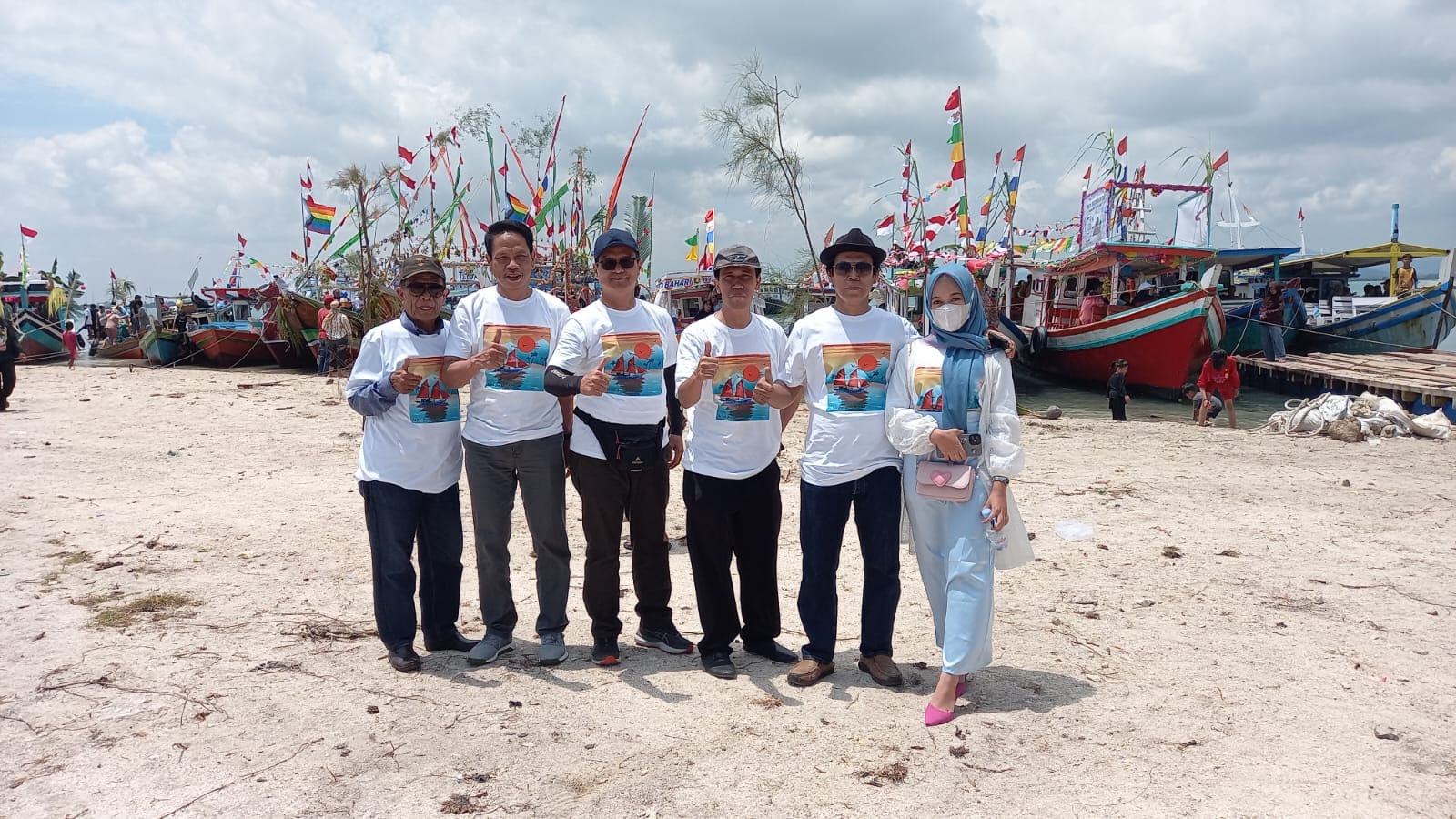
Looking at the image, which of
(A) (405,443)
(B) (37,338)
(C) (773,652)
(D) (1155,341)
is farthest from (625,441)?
(B) (37,338)

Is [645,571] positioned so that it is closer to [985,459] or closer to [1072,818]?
[985,459]

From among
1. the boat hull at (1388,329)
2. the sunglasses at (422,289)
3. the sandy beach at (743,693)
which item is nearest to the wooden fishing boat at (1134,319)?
the boat hull at (1388,329)

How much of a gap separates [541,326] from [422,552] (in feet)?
3.65

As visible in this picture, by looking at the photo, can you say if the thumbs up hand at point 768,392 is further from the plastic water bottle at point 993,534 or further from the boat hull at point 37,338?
the boat hull at point 37,338

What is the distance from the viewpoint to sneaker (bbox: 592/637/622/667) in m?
3.79

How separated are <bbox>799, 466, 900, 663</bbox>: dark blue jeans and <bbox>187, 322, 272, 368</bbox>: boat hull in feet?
78.9

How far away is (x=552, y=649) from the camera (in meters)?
3.77

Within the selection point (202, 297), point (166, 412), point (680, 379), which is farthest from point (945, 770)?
point (202, 297)

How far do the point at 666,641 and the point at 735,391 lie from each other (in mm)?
1229

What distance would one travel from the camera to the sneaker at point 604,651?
379cm

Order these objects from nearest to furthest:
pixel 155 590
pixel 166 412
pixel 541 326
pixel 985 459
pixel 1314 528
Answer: pixel 985 459, pixel 541 326, pixel 155 590, pixel 1314 528, pixel 166 412

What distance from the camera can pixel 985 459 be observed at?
10.6 feet

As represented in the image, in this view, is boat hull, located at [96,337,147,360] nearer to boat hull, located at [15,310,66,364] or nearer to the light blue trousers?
boat hull, located at [15,310,66,364]

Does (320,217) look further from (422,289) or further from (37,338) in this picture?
(422,289)
